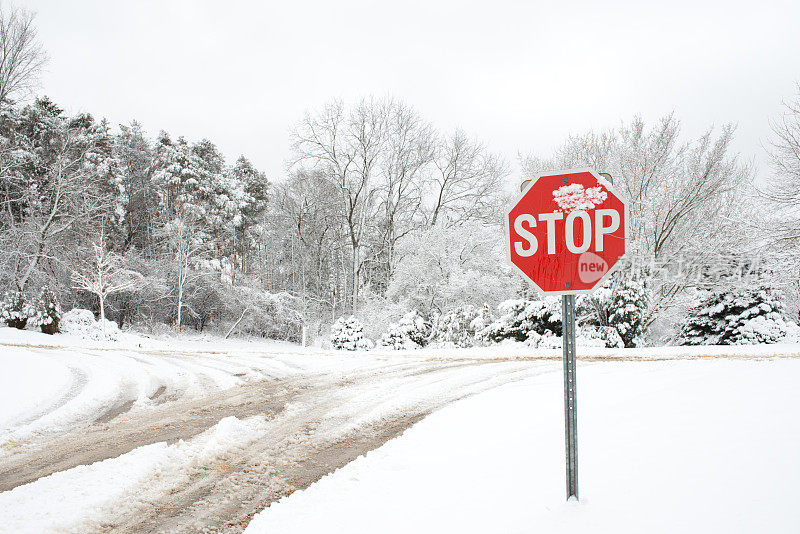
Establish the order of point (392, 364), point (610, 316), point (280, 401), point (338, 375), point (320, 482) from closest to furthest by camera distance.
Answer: point (320, 482)
point (280, 401)
point (338, 375)
point (392, 364)
point (610, 316)

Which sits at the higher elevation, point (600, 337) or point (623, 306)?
point (623, 306)

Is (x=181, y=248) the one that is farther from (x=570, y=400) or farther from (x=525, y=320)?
(x=570, y=400)

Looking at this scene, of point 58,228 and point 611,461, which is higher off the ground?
point 58,228

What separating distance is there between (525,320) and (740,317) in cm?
758

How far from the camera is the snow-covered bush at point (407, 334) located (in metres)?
18.9

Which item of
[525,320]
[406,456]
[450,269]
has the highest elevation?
[450,269]

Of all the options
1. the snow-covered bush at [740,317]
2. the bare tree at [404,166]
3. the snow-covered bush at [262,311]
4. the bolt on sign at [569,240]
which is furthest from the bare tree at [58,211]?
the snow-covered bush at [740,317]

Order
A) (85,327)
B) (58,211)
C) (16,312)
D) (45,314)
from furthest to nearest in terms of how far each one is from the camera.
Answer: (58,211) → (85,327) → (45,314) → (16,312)

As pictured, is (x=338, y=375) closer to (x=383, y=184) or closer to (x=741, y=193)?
(x=741, y=193)

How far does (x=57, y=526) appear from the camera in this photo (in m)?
2.67

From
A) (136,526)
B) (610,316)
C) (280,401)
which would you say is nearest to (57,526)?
(136,526)

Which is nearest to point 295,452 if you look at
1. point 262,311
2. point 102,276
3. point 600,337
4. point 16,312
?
point 600,337

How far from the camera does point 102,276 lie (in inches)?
899

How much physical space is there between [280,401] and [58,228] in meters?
25.1
